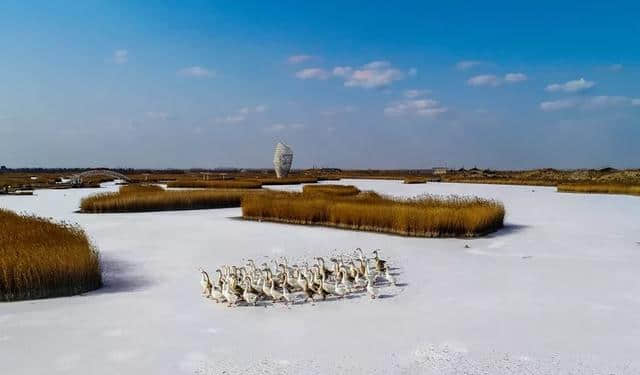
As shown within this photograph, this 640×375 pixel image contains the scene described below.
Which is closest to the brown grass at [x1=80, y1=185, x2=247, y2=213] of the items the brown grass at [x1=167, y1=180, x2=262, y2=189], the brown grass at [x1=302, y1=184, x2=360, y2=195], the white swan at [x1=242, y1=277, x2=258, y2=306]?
the brown grass at [x1=302, y1=184, x2=360, y2=195]

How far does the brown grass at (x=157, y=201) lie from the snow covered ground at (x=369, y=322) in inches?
404

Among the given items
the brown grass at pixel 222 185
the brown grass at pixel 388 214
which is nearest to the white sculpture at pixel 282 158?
the brown grass at pixel 222 185

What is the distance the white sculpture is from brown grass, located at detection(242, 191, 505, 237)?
130 feet

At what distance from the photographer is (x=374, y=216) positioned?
14820mm

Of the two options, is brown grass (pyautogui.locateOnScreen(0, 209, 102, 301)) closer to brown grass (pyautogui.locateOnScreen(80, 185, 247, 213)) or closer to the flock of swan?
the flock of swan

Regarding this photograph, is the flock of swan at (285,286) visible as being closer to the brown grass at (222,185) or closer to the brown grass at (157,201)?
the brown grass at (157,201)

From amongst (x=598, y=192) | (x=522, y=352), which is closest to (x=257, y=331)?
(x=522, y=352)

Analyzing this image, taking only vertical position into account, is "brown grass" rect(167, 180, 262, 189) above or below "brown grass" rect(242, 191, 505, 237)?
above

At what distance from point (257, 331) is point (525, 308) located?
3554 mm

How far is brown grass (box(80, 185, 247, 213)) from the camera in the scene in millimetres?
20891

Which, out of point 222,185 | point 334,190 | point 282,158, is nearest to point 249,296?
point 334,190

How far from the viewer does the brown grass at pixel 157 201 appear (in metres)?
20.9

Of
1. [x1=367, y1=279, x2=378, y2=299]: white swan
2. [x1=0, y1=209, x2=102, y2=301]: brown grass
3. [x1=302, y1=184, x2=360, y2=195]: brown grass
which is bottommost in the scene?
[x1=367, y1=279, x2=378, y2=299]: white swan

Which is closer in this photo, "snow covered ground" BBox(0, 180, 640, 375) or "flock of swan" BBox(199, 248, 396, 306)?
"snow covered ground" BBox(0, 180, 640, 375)
